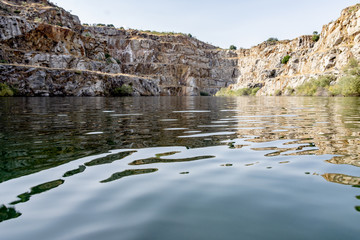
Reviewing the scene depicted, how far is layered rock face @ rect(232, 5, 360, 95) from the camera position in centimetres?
7731

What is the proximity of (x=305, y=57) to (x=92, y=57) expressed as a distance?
80.8 m

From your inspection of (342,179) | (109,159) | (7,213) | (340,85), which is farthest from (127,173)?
(340,85)

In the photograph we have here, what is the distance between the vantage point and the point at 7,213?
105 inches

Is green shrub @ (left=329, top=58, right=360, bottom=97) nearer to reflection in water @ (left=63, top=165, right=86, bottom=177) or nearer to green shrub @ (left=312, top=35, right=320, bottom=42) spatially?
reflection in water @ (left=63, top=165, right=86, bottom=177)

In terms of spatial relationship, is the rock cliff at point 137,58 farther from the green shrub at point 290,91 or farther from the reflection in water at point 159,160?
the reflection in water at point 159,160

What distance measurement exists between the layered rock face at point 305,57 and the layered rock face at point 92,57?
2140cm

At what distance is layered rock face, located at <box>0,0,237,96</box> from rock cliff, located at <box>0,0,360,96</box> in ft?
0.56

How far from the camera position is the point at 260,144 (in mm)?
6371

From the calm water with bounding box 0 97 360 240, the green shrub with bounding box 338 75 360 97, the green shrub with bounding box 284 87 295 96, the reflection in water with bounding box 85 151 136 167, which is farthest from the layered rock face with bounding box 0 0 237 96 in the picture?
the calm water with bounding box 0 97 360 240

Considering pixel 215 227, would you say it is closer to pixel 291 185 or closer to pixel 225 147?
pixel 291 185

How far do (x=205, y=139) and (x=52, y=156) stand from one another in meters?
3.82

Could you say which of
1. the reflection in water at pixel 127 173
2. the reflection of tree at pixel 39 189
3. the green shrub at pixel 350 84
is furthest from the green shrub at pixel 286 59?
the reflection of tree at pixel 39 189

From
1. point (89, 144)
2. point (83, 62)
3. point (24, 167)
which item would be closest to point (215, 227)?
point (24, 167)

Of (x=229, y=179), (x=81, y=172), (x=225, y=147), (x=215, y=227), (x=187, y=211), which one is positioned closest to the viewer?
(x=215, y=227)
